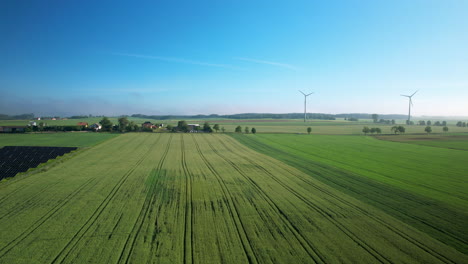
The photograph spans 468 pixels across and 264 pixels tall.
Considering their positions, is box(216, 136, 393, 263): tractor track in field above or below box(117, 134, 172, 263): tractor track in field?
below

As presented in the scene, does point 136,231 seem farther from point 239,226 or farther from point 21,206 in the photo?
point 21,206

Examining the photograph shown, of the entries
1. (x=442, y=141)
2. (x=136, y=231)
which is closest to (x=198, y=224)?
(x=136, y=231)

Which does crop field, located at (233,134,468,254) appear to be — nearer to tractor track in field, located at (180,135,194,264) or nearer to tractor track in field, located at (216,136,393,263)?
tractor track in field, located at (216,136,393,263)

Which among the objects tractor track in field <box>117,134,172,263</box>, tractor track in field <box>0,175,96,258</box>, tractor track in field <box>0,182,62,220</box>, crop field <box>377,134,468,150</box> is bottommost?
tractor track in field <box>117,134,172,263</box>

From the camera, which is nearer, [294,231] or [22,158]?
[294,231]

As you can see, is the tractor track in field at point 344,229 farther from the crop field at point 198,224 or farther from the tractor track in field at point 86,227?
the tractor track in field at point 86,227

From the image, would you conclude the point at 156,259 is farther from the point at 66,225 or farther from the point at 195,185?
the point at 195,185

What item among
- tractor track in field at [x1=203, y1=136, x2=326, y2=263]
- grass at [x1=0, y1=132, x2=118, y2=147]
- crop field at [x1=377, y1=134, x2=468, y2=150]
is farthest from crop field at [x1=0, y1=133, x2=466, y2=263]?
crop field at [x1=377, y1=134, x2=468, y2=150]
